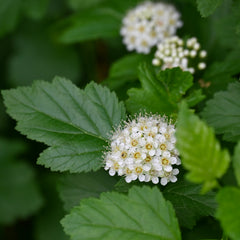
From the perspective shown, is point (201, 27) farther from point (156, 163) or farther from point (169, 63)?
point (156, 163)

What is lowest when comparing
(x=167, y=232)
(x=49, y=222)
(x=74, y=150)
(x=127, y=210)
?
(x=49, y=222)

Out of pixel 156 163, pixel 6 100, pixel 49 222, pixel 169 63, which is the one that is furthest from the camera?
pixel 49 222

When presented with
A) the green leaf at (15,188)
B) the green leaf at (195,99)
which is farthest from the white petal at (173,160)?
the green leaf at (15,188)

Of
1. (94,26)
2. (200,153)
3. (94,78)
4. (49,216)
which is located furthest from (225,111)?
(49,216)

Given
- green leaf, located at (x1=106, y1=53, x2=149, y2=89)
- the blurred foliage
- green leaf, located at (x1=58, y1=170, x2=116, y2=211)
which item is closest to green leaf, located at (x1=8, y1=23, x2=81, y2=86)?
the blurred foliage

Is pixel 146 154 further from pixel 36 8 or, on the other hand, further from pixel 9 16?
pixel 9 16

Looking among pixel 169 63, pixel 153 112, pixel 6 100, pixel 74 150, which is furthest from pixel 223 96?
pixel 6 100
